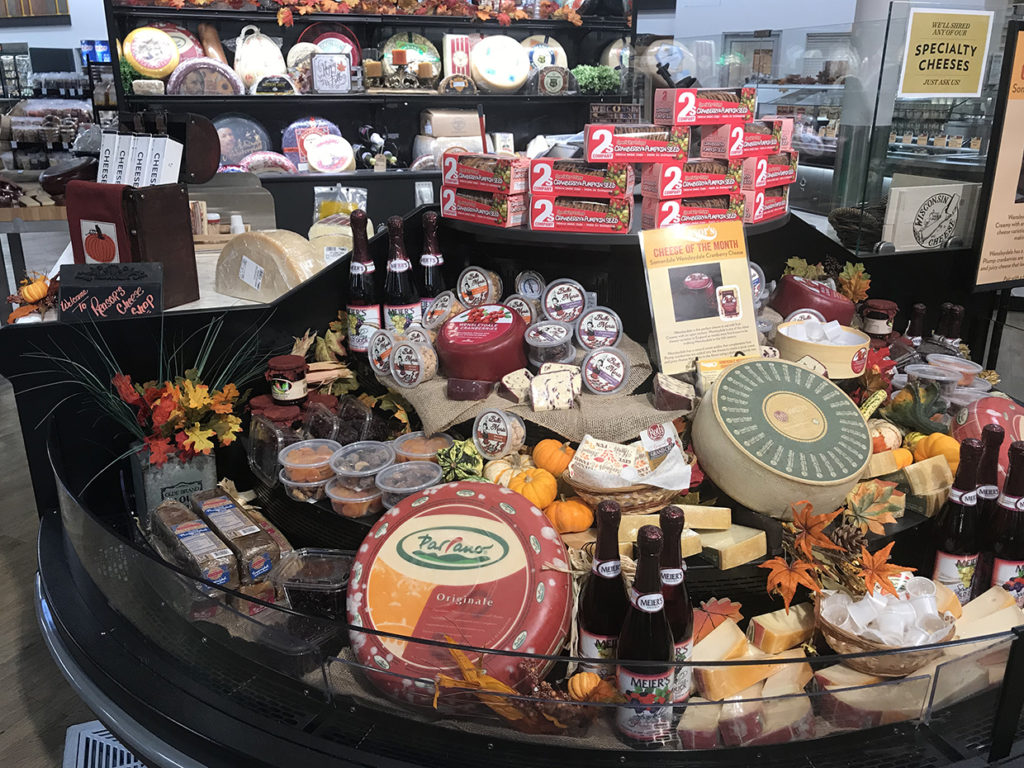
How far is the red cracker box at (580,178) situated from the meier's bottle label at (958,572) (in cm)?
121

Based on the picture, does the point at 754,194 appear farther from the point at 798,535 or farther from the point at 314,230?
the point at 314,230

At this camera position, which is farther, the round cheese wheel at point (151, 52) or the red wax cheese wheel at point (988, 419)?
the round cheese wheel at point (151, 52)

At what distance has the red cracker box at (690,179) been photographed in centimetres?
223

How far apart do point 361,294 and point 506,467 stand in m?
0.80

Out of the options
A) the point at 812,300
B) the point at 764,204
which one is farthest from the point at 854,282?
the point at 764,204

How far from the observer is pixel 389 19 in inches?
227

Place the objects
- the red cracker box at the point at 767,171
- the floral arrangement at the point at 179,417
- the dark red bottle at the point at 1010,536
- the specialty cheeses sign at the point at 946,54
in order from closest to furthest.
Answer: the dark red bottle at the point at 1010,536 → the floral arrangement at the point at 179,417 → the red cracker box at the point at 767,171 → the specialty cheeses sign at the point at 946,54

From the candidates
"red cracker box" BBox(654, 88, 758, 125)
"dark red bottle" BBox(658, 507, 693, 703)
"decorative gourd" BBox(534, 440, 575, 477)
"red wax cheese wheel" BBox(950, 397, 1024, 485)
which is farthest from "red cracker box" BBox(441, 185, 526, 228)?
"red wax cheese wheel" BBox(950, 397, 1024, 485)

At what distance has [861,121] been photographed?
322 cm

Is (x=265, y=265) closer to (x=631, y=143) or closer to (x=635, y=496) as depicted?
(x=631, y=143)

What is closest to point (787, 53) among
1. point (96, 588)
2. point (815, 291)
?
point (815, 291)

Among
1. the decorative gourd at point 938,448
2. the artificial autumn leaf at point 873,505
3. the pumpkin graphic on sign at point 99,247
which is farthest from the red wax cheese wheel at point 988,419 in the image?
the pumpkin graphic on sign at point 99,247

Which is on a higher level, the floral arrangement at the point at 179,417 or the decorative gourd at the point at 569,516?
the floral arrangement at the point at 179,417

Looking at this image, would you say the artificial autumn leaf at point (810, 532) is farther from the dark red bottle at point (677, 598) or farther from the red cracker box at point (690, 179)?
the red cracker box at point (690, 179)
